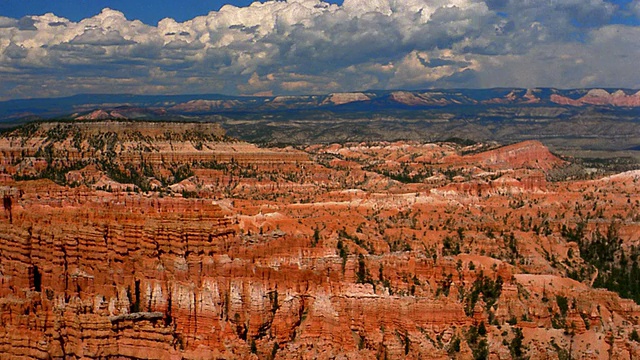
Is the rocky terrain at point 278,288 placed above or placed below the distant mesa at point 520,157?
above

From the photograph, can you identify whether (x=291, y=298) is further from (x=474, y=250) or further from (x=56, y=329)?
(x=474, y=250)

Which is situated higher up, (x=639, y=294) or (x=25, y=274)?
(x=25, y=274)

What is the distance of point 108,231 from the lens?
42469 mm

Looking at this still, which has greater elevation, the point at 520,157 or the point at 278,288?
the point at 278,288

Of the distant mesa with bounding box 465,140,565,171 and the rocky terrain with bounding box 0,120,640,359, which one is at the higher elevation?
the rocky terrain with bounding box 0,120,640,359

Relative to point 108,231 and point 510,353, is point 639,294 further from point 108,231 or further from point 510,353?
point 108,231

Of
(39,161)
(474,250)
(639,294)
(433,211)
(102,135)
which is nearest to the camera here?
(639,294)

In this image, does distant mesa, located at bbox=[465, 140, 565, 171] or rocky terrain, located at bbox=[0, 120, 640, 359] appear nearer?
rocky terrain, located at bbox=[0, 120, 640, 359]

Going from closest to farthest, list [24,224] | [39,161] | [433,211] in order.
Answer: [24,224], [433,211], [39,161]

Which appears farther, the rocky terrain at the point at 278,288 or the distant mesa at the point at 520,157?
the distant mesa at the point at 520,157

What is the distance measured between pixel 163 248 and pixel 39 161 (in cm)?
Result: 7667

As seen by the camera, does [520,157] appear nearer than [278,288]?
No

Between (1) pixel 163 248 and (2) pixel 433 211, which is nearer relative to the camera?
(1) pixel 163 248

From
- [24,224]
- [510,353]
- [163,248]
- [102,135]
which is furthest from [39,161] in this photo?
[510,353]
